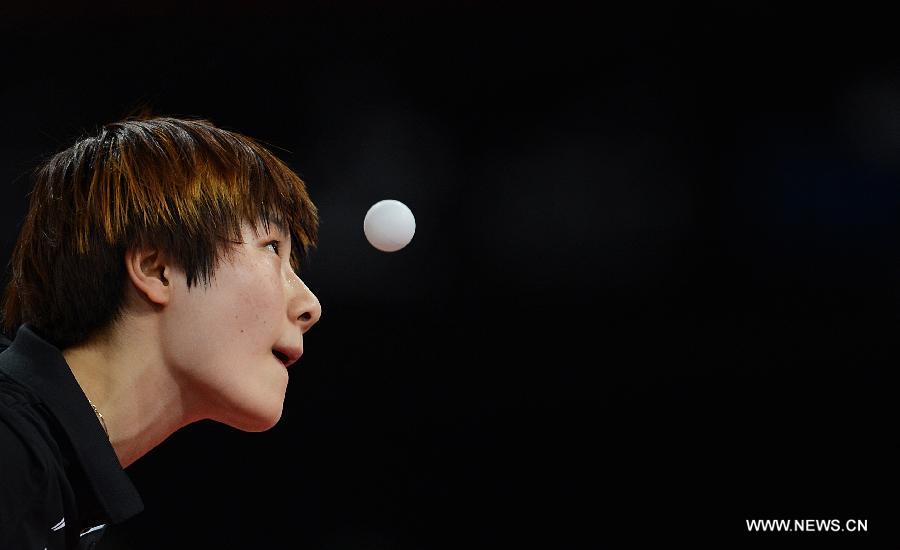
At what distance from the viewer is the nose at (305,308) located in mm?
780

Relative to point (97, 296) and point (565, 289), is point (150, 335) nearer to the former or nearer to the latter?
point (97, 296)

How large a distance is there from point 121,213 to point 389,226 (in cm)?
88

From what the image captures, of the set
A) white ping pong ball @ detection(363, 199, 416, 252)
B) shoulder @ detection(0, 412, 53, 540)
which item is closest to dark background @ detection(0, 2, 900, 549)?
white ping pong ball @ detection(363, 199, 416, 252)

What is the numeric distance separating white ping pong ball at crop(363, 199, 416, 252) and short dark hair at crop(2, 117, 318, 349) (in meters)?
0.79

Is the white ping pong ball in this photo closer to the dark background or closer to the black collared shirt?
the dark background

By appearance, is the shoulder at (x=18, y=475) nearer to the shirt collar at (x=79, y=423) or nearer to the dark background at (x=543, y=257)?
the shirt collar at (x=79, y=423)

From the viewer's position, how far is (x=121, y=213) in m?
0.74

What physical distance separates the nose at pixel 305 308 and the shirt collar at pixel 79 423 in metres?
0.18

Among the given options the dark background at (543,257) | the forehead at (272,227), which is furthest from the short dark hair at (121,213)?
the dark background at (543,257)

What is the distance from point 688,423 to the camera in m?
1.79

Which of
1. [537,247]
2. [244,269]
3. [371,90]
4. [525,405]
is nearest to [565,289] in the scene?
[537,247]

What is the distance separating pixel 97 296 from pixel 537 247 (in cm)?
118

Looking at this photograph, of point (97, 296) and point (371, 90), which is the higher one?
point (371, 90)

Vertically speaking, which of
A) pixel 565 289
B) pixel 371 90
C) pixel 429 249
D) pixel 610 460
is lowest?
pixel 610 460
